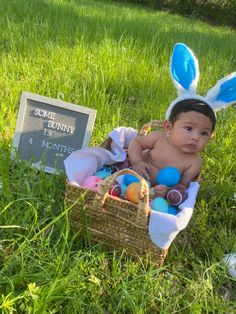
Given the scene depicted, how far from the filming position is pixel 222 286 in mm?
1690

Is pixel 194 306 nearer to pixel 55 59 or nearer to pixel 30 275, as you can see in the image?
pixel 30 275

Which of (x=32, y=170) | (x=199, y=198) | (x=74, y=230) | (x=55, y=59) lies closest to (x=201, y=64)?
(x=55, y=59)

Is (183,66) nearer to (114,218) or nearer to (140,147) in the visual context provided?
(140,147)

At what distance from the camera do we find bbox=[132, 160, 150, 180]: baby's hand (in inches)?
79.4

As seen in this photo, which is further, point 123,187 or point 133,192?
point 123,187

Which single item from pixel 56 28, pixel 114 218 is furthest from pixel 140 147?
pixel 56 28

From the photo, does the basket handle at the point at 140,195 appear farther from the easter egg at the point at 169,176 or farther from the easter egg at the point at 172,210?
the easter egg at the point at 169,176

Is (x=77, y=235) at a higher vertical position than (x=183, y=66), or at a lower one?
lower

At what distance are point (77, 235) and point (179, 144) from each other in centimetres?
64

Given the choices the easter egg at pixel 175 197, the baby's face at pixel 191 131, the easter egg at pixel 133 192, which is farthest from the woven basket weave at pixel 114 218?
the baby's face at pixel 191 131

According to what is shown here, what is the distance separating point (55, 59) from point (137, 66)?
0.66m

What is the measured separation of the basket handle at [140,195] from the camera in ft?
4.95

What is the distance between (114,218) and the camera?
1.63 meters

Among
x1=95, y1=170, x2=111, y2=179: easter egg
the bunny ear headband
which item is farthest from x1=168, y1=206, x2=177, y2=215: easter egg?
the bunny ear headband
